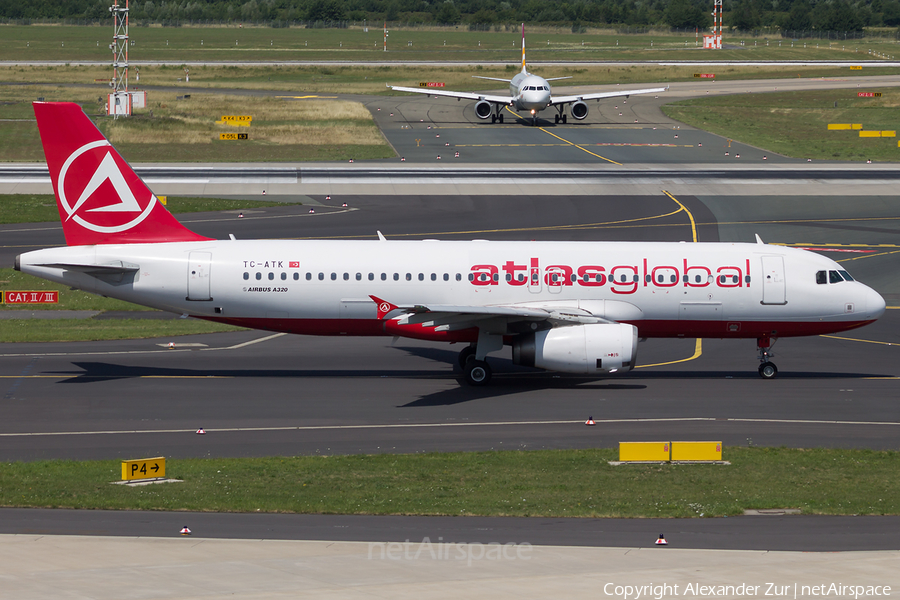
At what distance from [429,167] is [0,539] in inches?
2609

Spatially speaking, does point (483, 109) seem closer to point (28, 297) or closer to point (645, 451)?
point (28, 297)

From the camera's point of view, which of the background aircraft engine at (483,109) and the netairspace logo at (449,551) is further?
the background aircraft engine at (483,109)

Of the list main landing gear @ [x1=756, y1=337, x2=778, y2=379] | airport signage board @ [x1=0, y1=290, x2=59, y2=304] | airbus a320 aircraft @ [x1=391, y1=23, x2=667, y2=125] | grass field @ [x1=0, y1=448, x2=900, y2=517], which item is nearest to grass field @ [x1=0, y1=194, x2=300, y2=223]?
airport signage board @ [x1=0, y1=290, x2=59, y2=304]

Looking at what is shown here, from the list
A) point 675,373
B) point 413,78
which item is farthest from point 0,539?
point 413,78

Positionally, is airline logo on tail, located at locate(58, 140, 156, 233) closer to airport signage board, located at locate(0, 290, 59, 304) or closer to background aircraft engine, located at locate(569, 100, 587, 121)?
airport signage board, located at locate(0, 290, 59, 304)

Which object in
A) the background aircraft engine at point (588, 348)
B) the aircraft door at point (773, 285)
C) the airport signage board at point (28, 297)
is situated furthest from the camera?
the airport signage board at point (28, 297)

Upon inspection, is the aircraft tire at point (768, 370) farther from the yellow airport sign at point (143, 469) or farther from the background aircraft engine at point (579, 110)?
the background aircraft engine at point (579, 110)

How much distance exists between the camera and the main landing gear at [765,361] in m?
35.9

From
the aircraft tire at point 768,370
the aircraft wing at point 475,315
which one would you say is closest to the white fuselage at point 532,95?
the aircraft tire at point 768,370

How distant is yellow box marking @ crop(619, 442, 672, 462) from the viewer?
2555cm

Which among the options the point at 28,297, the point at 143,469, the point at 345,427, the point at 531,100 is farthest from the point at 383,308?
the point at 531,100

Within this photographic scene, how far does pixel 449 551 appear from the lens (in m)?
18.7

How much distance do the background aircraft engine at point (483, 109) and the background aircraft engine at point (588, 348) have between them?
77.9 metres

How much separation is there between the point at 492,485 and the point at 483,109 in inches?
3483
